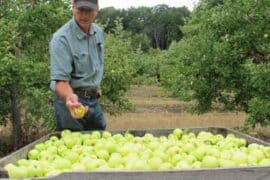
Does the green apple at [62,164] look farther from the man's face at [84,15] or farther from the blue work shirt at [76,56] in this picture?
the man's face at [84,15]

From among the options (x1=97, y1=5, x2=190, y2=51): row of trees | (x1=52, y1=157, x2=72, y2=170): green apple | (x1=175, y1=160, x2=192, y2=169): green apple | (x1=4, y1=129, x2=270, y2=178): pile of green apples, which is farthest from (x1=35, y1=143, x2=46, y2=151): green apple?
(x1=97, y1=5, x2=190, y2=51): row of trees

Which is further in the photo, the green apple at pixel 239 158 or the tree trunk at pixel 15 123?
the tree trunk at pixel 15 123

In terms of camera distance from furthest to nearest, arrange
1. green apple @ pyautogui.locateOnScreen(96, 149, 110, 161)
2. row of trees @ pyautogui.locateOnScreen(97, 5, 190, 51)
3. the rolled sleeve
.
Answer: row of trees @ pyautogui.locateOnScreen(97, 5, 190, 51) → the rolled sleeve → green apple @ pyautogui.locateOnScreen(96, 149, 110, 161)

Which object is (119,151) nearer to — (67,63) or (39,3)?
(67,63)

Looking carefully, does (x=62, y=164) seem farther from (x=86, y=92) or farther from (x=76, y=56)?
(x=86, y=92)

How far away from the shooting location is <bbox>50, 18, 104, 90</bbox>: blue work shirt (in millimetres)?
4949

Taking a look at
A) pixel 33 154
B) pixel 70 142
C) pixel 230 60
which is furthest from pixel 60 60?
pixel 230 60

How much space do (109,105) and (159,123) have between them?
5.04m

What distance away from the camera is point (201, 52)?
11539 mm

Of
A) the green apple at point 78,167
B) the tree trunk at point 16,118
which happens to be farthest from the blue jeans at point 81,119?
the tree trunk at point 16,118

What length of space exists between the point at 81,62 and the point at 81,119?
0.52m

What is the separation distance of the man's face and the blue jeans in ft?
2.09

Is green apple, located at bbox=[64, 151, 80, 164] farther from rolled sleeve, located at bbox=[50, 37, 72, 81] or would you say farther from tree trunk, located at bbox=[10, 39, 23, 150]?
tree trunk, located at bbox=[10, 39, 23, 150]

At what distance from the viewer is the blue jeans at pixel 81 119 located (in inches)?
206
